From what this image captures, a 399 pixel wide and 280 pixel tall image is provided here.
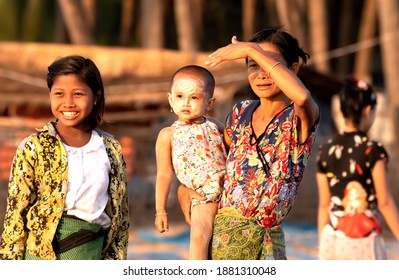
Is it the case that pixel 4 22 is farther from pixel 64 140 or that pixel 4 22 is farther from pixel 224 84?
pixel 64 140

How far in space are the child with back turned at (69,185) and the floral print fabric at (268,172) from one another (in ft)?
1.53

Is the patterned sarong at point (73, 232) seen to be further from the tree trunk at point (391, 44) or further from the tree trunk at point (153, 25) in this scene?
the tree trunk at point (153, 25)

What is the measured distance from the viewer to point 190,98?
175 inches

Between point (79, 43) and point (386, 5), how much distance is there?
5.18 meters

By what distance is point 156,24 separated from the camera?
20.2 metres

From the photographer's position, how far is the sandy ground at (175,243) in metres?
11.8

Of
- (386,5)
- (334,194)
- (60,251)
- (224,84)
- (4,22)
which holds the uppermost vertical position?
(4,22)

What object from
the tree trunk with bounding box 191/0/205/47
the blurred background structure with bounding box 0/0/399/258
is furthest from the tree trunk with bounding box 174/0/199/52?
the tree trunk with bounding box 191/0/205/47

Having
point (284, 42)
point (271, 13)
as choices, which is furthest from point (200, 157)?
point (271, 13)

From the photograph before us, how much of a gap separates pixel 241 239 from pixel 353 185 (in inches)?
87.6

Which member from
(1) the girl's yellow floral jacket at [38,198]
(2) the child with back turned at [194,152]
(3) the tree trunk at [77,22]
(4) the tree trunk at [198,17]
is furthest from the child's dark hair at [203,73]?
(4) the tree trunk at [198,17]

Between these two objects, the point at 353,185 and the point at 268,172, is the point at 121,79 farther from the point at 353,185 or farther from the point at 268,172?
the point at 268,172

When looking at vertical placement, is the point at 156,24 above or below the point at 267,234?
above

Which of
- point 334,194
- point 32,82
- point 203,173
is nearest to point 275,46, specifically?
point 203,173
